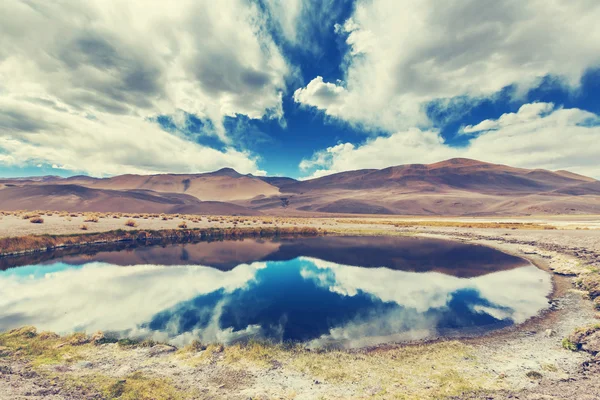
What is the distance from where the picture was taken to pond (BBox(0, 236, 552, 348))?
11758 mm

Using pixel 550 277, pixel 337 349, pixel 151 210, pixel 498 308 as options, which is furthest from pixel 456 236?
pixel 151 210

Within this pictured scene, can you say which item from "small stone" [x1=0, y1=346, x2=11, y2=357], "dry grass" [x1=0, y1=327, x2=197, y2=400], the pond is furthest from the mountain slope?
"small stone" [x1=0, y1=346, x2=11, y2=357]

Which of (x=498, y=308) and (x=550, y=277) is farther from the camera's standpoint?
(x=550, y=277)

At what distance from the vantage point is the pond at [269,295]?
11.8 m

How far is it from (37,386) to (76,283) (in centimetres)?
1327

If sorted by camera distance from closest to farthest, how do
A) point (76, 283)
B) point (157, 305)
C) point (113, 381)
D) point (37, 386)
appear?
point (37, 386)
point (113, 381)
point (157, 305)
point (76, 283)

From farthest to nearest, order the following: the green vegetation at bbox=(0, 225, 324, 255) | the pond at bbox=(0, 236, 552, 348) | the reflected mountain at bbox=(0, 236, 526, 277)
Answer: the green vegetation at bbox=(0, 225, 324, 255) → the reflected mountain at bbox=(0, 236, 526, 277) → the pond at bbox=(0, 236, 552, 348)

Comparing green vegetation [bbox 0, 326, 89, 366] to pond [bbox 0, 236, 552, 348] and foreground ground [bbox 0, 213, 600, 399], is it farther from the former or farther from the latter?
pond [bbox 0, 236, 552, 348]

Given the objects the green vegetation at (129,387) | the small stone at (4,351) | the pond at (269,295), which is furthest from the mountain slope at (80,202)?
the green vegetation at (129,387)

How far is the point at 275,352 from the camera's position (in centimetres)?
960

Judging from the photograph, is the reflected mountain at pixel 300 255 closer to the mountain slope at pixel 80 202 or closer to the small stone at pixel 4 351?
the small stone at pixel 4 351

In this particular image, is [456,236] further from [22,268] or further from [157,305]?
[22,268]

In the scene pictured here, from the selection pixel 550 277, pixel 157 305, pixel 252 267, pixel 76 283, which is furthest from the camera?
pixel 252 267

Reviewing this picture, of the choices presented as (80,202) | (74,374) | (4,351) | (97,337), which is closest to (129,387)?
(74,374)
